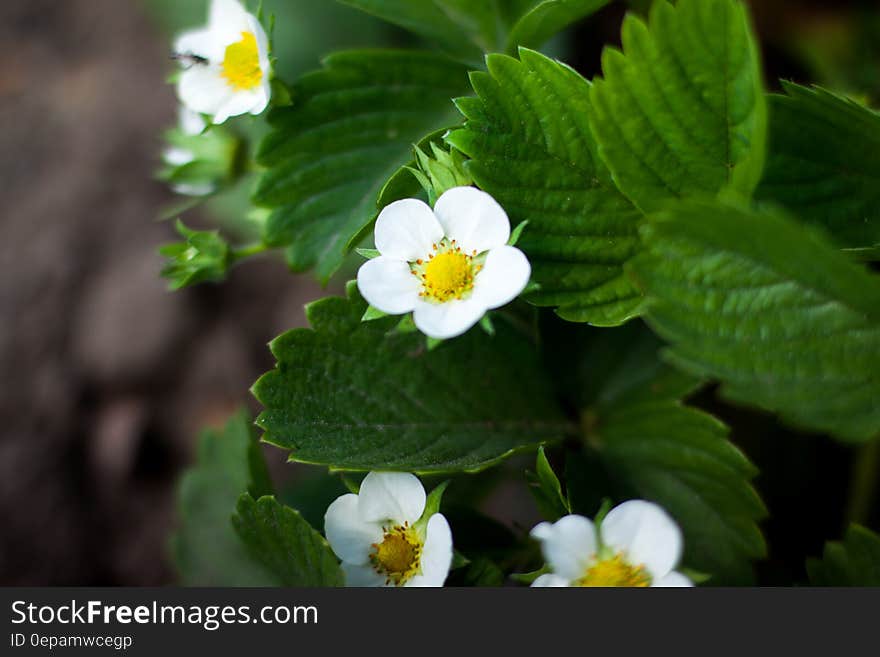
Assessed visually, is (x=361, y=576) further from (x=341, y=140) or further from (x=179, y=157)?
(x=179, y=157)

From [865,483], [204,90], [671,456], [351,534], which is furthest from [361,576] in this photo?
[865,483]

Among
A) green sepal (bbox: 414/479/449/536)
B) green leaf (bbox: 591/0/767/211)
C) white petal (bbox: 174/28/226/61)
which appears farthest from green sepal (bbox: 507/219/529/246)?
white petal (bbox: 174/28/226/61)

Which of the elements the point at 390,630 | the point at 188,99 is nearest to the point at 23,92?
the point at 188,99

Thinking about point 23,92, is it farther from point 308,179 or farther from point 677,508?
point 677,508

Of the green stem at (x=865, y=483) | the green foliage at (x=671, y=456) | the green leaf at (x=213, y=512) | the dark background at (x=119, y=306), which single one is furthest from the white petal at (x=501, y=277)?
the dark background at (x=119, y=306)

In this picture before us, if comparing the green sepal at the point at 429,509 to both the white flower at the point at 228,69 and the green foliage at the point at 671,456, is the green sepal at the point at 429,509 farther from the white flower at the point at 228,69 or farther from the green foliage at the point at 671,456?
the white flower at the point at 228,69
